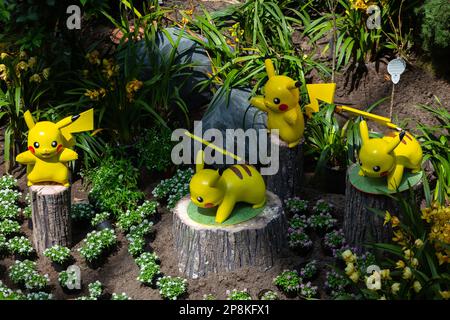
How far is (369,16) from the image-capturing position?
20.8ft

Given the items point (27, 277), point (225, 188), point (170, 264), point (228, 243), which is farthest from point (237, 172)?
point (27, 277)

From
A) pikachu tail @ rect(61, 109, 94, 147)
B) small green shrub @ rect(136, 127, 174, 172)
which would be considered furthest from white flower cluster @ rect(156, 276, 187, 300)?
small green shrub @ rect(136, 127, 174, 172)

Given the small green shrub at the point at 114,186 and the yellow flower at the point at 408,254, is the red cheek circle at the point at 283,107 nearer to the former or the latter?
the small green shrub at the point at 114,186

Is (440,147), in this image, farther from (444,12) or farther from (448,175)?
(444,12)

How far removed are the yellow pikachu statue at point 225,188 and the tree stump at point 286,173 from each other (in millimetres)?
605

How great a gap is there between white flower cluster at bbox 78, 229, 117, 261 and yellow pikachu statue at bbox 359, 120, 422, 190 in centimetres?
168

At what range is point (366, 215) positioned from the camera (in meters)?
4.86

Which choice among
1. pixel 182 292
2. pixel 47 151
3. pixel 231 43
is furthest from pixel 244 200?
pixel 231 43

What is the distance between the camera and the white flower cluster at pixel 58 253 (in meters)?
4.92

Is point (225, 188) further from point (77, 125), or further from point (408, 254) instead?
point (408, 254)

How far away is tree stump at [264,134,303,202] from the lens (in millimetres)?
5340

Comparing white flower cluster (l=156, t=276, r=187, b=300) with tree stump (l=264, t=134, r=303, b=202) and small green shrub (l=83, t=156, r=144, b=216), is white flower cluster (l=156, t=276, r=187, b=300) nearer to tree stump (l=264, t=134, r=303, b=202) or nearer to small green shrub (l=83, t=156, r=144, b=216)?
small green shrub (l=83, t=156, r=144, b=216)

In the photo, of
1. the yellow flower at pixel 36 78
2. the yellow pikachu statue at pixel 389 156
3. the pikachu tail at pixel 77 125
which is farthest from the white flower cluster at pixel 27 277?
the yellow pikachu statue at pixel 389 156

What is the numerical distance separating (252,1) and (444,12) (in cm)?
160
